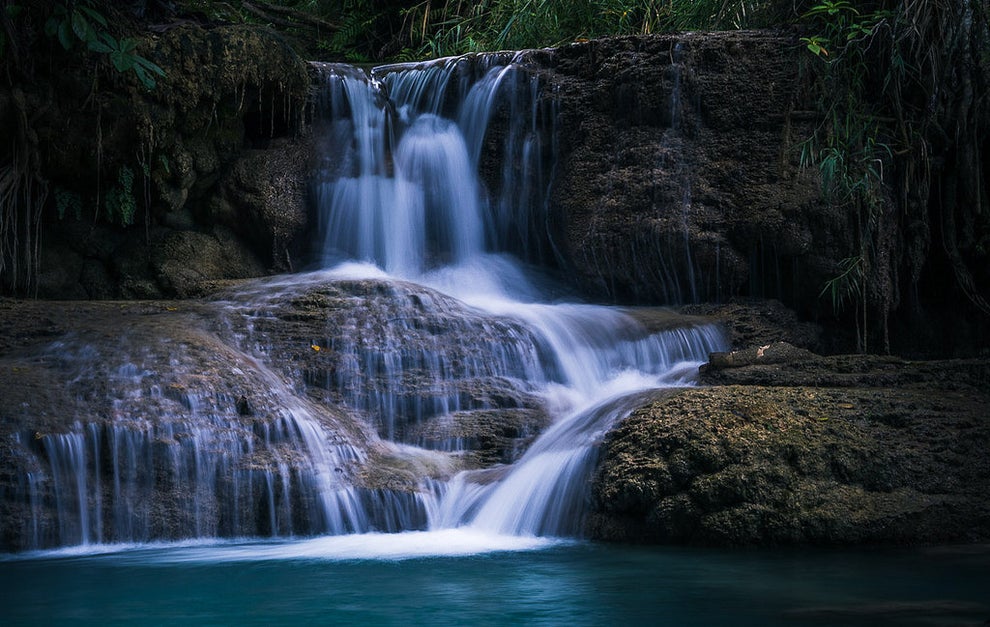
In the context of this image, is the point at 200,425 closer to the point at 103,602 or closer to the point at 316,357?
the point at 316,357

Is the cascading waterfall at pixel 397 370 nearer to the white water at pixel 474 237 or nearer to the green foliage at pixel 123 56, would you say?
the white water at pixel 474 237

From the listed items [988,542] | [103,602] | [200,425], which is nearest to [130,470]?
[200,425]

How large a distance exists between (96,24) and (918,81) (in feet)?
20.7

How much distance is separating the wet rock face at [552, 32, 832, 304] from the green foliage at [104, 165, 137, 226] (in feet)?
11.4

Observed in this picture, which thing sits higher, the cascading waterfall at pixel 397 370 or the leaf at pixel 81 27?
the leaf at pixel 81 27

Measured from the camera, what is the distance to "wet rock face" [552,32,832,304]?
8.16m

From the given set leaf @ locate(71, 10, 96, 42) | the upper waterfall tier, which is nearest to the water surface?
leaf @ locate(71, 10, 96, 42)

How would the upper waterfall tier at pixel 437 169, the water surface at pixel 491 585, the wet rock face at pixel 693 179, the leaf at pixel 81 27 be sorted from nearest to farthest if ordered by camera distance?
the water surface at pixel 491 585, the leaf at pixel 81 27, the wet rock face at pixel 693 179, the upper waterfall tier at pixel 437 169

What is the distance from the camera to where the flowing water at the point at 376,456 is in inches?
143

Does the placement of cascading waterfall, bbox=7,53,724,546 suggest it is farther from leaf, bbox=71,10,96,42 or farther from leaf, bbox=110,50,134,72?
leaf, bbox=71,10,96,42

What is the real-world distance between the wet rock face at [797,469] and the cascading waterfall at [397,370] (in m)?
0.37

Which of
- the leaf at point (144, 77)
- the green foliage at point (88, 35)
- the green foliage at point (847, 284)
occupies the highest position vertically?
the green foliage at point (88, 35)

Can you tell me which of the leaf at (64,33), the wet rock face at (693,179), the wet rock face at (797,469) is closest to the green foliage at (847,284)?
the wet rock face at (693,179)

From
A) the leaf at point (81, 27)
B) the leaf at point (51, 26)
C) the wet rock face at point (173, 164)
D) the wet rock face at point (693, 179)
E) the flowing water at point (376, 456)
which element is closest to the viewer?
the flowing water at point (376, 456)
